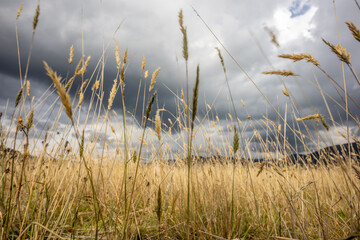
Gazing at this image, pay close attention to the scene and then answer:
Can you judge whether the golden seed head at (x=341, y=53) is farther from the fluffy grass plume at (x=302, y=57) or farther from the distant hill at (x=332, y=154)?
the distant hill at (x=332, y=154)

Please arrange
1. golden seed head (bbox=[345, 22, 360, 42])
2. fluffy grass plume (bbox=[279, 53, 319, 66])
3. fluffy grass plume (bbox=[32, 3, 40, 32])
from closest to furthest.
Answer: golden seed head (bbox=[345, 22, 360, 42]), fluffy grass plume (bbox=[279, 53, 319, 66]), fluffy grass plume (bbox=[32, 3, 40, 32])

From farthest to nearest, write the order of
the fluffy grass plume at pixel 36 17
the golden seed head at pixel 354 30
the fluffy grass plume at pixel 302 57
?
the fluffy grass plume at pixel 36 17 < the fluffy grass plume at pixel 302 57 < the golden seed head at pixel 354 30

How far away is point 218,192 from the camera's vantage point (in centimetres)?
177

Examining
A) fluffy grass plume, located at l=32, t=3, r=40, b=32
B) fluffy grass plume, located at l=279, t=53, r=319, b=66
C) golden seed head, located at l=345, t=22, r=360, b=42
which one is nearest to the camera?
golden seed head, located at l=345, t=22, r=360, b=42

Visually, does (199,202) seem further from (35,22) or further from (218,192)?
(35,22)

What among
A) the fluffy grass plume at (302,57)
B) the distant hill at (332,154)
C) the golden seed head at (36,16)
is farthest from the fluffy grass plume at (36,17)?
the distant hill at (332,154)

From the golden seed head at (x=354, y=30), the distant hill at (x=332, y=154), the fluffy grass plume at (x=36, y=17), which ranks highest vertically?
the fluffy grass plume at (x=36, y=17)

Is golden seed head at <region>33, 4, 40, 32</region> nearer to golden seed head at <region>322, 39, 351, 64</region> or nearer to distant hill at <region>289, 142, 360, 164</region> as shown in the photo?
golden seed head at <region>322, 39, 351, 64</region>

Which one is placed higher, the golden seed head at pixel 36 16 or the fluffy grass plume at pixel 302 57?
the golden seed head at pixel 36 16

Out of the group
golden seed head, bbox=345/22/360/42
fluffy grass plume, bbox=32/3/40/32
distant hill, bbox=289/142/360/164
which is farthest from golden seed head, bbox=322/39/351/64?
fluffy grass plume, bbox=32/3/40/32

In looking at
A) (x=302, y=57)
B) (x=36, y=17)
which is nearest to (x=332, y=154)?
(x=302, y=57)

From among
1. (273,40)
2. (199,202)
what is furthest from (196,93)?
(199,202)

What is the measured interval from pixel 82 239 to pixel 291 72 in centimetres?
169

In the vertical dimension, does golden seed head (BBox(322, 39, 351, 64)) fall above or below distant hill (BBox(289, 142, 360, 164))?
above
